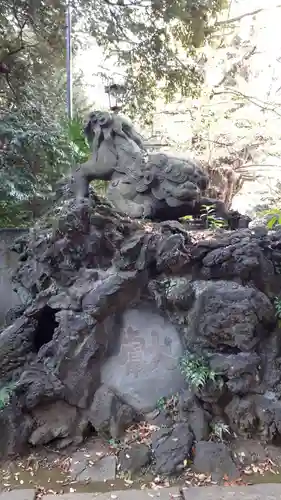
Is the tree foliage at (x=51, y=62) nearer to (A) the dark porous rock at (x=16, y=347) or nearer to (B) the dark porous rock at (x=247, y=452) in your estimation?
(A) the dark porous rock at (x=16, y=347)

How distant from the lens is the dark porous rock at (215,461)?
3010 millimetres

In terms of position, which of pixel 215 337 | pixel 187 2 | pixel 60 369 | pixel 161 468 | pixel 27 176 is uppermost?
pixel 187 2

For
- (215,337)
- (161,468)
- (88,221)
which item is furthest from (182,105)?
(161,468)

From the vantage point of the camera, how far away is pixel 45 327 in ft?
13.4

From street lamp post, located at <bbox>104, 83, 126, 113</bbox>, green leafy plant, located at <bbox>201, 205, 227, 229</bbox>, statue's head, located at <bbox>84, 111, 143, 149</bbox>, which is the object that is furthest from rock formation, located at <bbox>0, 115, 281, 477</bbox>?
street lamp post, located at <bbox>104, 83, 126, 113</bbox>

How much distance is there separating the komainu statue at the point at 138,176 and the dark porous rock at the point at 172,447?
204cm

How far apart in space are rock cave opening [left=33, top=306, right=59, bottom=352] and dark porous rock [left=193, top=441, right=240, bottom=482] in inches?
65.1

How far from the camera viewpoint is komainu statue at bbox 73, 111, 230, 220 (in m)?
4.55

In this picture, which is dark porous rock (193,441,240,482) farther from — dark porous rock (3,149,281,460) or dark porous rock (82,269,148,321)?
dark porous rock (82,269,148,321)

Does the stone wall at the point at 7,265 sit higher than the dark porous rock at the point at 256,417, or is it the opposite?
the stone wall at the point at 7,265

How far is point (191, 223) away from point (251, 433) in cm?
209

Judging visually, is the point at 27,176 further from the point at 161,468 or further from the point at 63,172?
the point at 161,468

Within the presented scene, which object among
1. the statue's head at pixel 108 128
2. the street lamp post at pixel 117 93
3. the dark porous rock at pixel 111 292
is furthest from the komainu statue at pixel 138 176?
the street lamp post at pixel 117 93

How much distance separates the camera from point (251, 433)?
11.0 feet
